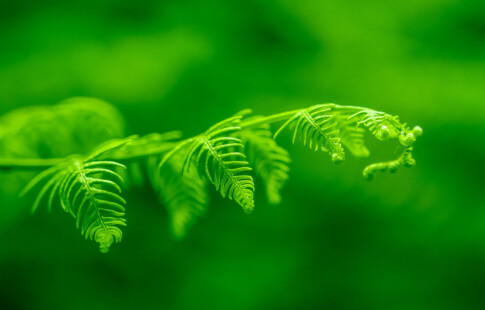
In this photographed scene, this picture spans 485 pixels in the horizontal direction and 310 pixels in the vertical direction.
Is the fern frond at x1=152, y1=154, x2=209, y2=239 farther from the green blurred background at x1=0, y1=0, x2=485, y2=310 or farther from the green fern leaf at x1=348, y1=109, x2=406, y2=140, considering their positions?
the green blurred background at x1=0, y1=0, x2=485, y2=310

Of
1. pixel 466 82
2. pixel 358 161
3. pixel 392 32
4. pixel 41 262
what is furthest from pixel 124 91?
pixel 466 82

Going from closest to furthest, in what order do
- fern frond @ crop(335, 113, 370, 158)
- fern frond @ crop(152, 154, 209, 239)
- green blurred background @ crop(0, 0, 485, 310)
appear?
fern frond @ crop(335, 113, 370, 158) → fern frond @ crop(152, 154, 209, 239) → green blurred background @ crop(0, 0, 485, 310)

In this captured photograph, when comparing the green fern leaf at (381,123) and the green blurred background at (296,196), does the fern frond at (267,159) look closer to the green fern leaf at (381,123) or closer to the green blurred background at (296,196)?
the green fern leaf at (381,123)

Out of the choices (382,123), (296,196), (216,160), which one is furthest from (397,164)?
(296,196)

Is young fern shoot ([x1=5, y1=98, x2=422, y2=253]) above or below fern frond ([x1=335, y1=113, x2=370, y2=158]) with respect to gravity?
below

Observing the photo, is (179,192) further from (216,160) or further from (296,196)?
(296,196)

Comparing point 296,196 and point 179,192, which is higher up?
point 296,196

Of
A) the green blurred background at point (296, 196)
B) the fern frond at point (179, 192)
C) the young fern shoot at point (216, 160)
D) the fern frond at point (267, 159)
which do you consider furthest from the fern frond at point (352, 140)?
the green blurred background at point (296, 196)

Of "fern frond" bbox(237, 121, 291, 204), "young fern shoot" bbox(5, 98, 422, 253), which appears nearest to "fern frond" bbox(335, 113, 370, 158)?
"young fern shoot" bbox(5, 98, 422, 253)
